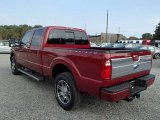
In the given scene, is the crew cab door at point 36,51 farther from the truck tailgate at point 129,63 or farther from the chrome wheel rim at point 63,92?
the truck tailgate at point 129,63

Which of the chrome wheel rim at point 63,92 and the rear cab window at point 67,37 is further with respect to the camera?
the rear cab window at point 67,37

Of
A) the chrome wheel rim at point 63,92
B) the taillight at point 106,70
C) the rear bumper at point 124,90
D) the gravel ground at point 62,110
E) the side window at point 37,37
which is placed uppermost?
the side window at point 37,37

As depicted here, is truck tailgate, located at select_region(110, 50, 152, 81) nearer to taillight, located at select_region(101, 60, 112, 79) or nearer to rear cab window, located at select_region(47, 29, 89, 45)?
taillight, located at select_region(101, 60, 112, 79)

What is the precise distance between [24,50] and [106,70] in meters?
3.82

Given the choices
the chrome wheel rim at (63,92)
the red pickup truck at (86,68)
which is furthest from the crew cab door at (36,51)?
the chrome wheel rim at (63,92)

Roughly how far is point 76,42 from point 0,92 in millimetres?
2559

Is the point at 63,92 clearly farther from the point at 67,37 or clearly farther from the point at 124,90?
the point at 67,37

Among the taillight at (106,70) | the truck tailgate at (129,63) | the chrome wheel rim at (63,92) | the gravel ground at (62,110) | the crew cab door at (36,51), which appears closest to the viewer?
the taillight at (106,70)

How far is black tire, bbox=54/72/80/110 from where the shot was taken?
3.98 meters

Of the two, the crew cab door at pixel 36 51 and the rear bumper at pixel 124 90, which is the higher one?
the crew cab door at pixel 36 51

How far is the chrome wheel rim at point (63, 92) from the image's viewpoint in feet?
13.8

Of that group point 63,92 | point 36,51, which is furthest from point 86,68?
point 36,51

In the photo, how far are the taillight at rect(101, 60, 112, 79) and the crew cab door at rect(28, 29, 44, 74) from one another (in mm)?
2367

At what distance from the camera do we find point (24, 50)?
6348 mm
